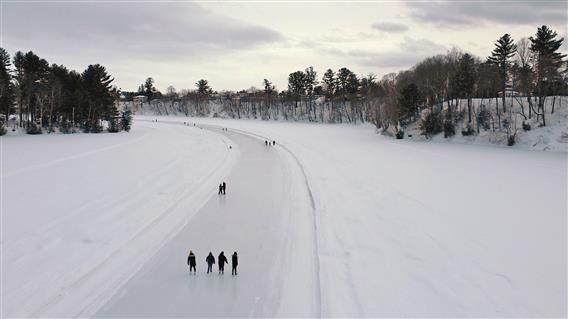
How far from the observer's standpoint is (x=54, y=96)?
68.5 meters

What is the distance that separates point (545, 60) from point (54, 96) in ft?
246

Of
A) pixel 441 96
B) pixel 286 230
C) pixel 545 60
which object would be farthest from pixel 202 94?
pixel 286 230

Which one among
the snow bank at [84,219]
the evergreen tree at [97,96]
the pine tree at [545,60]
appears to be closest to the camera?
the snow bank at [84,219]

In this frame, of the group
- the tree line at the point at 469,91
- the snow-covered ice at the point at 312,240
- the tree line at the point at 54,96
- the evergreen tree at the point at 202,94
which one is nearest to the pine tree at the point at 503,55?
the tree line at the point at 469,91

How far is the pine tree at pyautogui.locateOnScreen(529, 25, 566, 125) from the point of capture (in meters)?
50.2

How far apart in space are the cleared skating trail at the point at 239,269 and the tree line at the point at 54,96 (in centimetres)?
5519

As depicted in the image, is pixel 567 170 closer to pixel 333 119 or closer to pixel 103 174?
pixel 103 174

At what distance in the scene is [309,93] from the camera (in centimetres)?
12612

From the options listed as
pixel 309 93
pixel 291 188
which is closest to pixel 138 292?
pixel 291 188

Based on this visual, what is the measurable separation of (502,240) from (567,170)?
67.9 ft

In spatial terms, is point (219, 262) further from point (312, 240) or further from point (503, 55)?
point (503, 55)

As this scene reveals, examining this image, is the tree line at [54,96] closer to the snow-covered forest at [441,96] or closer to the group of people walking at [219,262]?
the snow-covered forest at [441,96]

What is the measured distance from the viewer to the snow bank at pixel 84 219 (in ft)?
42.5

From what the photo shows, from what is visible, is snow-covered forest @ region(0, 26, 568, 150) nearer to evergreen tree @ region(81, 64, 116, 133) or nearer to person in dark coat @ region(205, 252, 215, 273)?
evergreen tree @ region(81, 64, 116, 133)
